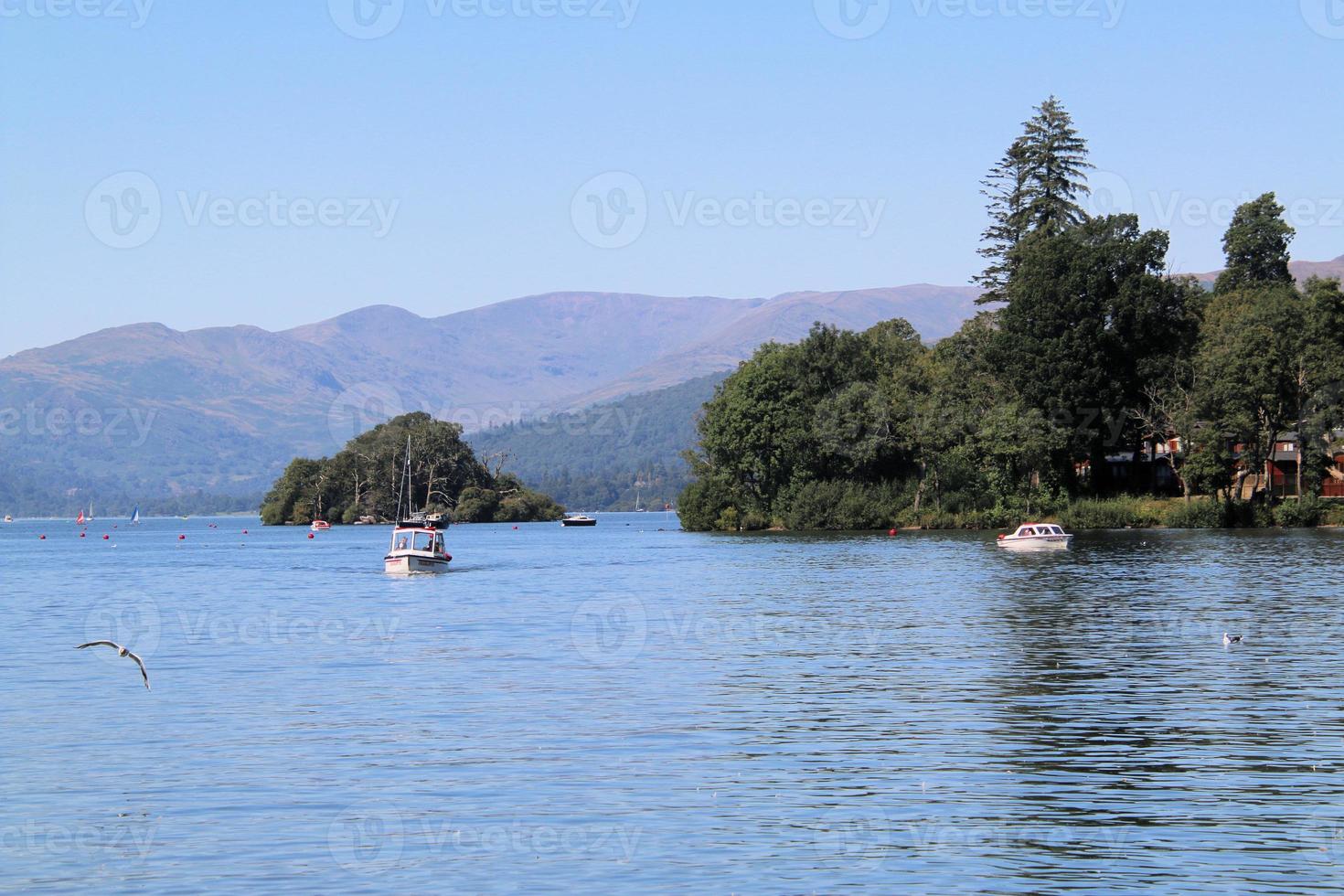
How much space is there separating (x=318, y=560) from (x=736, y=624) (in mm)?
75352

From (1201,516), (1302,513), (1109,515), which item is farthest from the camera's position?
(1109,515)

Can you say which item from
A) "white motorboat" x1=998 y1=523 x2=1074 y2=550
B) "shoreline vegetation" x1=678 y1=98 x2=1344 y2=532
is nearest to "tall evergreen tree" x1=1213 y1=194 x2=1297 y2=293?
"shoreline vegetation" x1=678 y1=98 x2=1344 y2=532

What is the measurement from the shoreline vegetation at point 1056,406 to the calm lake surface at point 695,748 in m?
59.2

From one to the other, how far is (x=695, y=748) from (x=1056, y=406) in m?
98.9

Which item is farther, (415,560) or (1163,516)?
(1163,516)

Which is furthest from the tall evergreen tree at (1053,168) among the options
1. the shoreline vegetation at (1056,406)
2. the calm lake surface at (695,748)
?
the calm lake surface at (695,748)

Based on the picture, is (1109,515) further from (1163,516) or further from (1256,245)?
(1256,245)

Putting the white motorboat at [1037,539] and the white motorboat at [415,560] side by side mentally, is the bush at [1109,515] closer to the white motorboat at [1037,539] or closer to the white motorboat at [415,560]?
the white motorboat at [1037,539]

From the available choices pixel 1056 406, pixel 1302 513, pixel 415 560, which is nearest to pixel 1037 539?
pixel 1056 406

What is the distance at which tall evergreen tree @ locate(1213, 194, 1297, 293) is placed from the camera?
16962 centimetres

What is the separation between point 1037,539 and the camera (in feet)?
334

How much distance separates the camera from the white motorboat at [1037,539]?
333ft

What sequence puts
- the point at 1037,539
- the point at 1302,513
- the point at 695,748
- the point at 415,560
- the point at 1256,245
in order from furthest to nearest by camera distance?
the point at 1256,245, the point at 1302,513, the point at 1037,539, the point at 415,560, the point at 695,748

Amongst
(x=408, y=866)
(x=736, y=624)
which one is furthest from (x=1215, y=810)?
(x=736, y=624)
